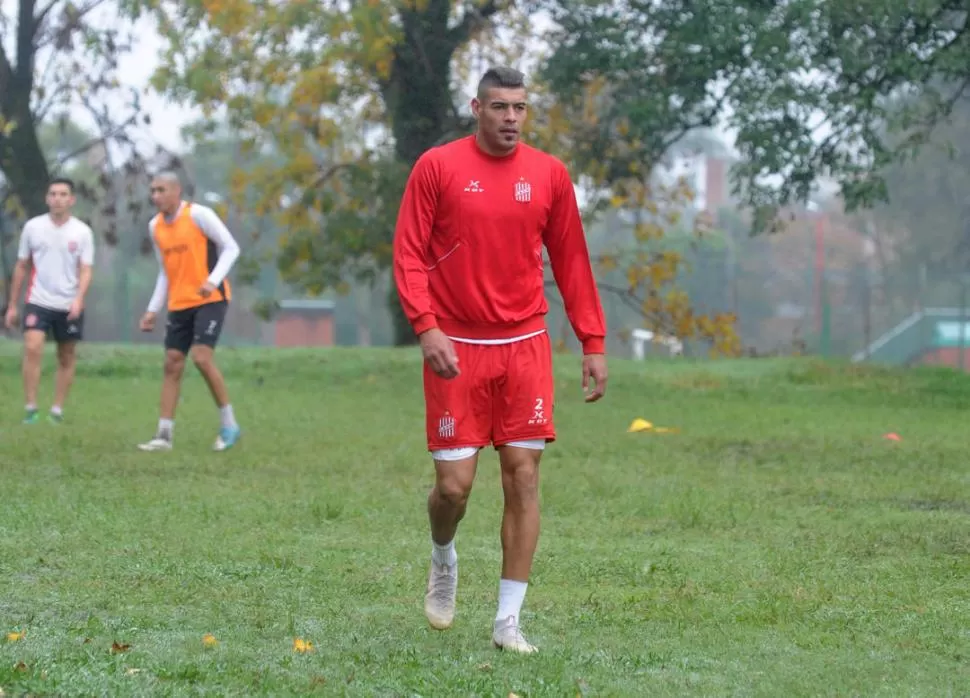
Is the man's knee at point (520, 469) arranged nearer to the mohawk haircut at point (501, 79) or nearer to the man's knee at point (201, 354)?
the mohawk haircut at point (501, 79)

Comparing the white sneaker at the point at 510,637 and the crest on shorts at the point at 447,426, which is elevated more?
the crest on shorts at the point at 447,426

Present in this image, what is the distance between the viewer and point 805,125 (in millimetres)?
19281

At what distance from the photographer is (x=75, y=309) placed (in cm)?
1409

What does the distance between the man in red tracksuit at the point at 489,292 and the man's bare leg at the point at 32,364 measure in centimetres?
882

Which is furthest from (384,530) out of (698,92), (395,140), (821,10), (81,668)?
(395,140)

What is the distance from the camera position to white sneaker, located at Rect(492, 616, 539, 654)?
5.79 metres

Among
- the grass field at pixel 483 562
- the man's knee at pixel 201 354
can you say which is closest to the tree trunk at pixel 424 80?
the grass field at pixel 483 562

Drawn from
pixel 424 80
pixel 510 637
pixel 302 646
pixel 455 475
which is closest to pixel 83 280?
pixel 455 475

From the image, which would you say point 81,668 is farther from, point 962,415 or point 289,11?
point 289,11

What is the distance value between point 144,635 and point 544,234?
6.70ft

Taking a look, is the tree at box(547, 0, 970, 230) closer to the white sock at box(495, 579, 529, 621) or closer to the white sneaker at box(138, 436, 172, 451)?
the white sneaker at box(138, 436, 172, 451)

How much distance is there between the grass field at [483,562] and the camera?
215 inches

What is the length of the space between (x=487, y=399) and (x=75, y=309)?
345 inches

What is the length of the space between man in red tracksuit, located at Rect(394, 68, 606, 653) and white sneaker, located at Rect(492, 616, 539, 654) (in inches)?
4.2
